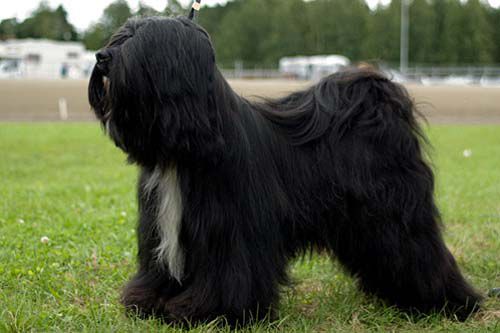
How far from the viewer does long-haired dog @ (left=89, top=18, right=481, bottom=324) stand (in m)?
3.09

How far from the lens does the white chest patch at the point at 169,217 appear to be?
337 cm

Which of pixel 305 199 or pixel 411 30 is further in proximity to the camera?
pixel 411 30

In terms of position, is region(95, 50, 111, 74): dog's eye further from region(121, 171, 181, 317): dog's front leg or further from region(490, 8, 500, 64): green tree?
region(490, 8, 500, 64): green tree

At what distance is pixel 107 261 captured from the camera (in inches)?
203

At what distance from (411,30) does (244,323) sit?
81.3 meters

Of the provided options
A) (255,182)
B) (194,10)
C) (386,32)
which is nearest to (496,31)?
(386,32)

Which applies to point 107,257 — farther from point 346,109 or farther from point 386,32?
point 386,32

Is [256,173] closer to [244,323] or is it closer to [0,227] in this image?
[244,323]

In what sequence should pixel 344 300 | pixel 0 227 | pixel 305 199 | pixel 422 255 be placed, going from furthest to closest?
pixel 0 227, pixel 344 300, pixel 422 255, pixel 305 199

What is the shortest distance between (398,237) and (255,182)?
3.34 ft

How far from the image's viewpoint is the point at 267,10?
88438mm

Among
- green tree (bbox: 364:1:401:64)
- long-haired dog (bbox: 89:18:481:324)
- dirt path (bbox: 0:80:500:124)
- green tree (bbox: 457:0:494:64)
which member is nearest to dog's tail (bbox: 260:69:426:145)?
long-haired dog (bbox: 89:18:481:324)

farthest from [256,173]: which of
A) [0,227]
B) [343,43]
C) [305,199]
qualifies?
[343,43]

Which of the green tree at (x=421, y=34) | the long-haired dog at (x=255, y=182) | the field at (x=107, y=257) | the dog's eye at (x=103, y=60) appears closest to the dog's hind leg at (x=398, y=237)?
the long-haired dog at (x=255, y=182)
